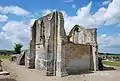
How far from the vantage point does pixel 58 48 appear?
20.3 m

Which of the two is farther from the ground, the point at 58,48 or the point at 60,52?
the point at 58,48

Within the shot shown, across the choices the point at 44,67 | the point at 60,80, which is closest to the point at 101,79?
the point at 60,80

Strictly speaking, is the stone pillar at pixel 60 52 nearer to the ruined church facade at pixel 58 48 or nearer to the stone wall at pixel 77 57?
the ruined church facade at pixel 58 48

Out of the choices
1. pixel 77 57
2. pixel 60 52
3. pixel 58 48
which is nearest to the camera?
pixel 60 52

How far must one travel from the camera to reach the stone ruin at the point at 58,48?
793 inches

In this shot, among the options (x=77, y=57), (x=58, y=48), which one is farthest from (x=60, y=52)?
(x=77, y=57)

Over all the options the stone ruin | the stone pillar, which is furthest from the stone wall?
the stone pillar

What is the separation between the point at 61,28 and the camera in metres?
20.6

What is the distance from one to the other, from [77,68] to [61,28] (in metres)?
5.14

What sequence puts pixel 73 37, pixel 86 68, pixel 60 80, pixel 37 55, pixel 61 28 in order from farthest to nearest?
1. pixel 73 37
2. pixel 37 55
3. pixel 86 68
4. pixel 61 28
5. pixel 60 80

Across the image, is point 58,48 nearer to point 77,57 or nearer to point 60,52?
point 60,52

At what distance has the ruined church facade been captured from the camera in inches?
792

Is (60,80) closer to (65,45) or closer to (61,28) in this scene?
(65,45)

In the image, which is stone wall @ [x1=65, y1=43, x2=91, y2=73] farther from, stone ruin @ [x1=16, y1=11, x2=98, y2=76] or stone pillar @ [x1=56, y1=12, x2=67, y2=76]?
stone pillar @ [x1=56, y1=12, x2=67, y2=76]
